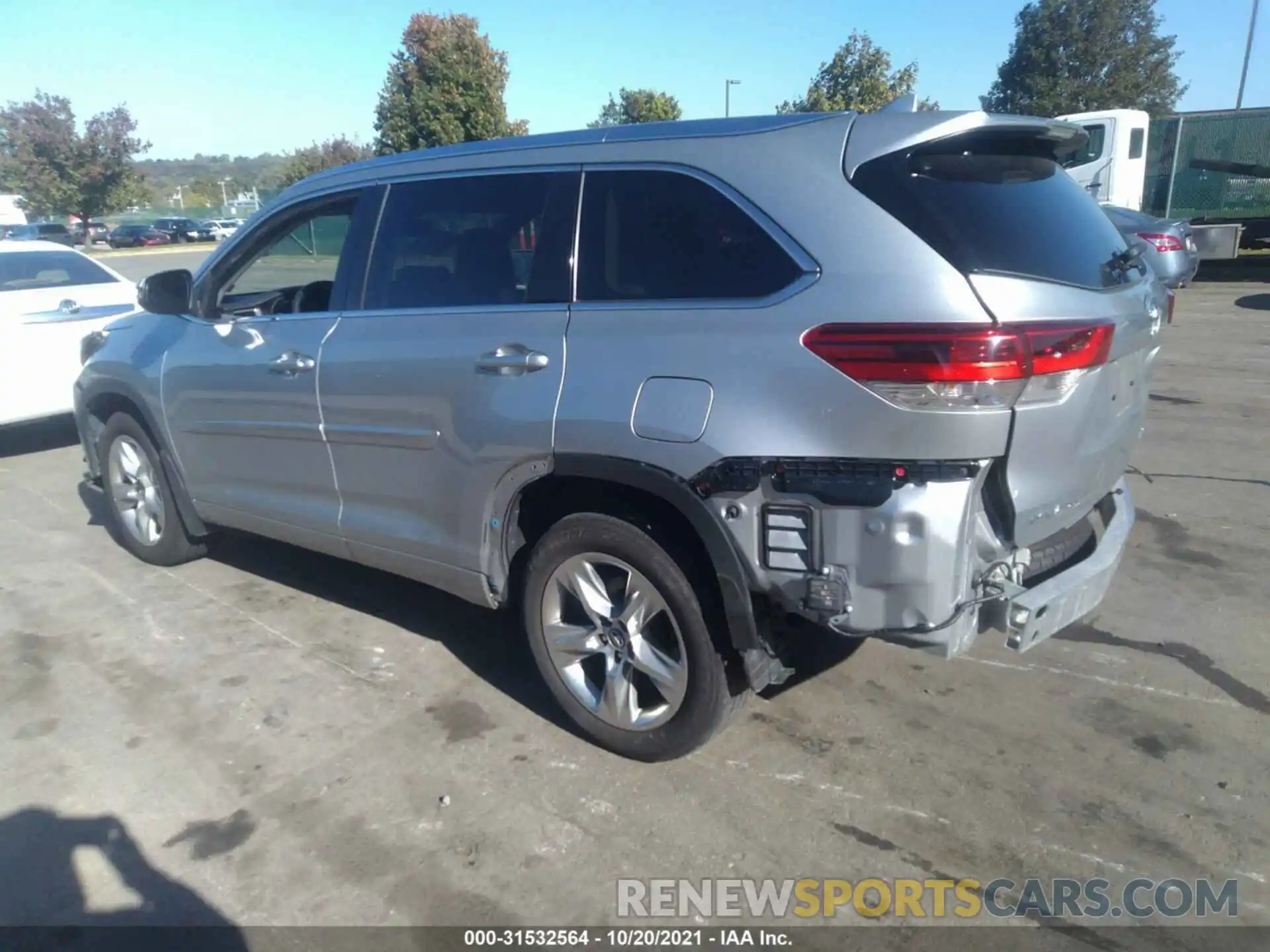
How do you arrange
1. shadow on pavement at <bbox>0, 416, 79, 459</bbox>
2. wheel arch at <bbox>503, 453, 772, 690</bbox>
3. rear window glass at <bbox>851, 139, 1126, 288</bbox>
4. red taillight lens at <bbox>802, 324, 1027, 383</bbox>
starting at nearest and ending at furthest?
1. red taillight lens at <bbox>802, 324, 1027, 383</bbox>
2. rear window glass at <bbox>851, 139, 1126, 288</bbox>
3. wheel arch at <bbox>503, 453, 772, 690</bbox>
4. shadow on pavement at <bbox>0, 416, 79, 459</bbox>

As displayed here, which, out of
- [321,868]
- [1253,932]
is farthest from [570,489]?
[1253,932]

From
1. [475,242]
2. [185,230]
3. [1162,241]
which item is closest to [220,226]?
[185,230]

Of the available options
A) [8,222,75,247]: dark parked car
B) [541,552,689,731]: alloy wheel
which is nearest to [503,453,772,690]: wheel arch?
[541,552,689,731]: alloy wheel

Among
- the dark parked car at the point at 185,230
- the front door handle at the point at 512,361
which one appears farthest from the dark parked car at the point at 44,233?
the front door handle at the point at 512,361

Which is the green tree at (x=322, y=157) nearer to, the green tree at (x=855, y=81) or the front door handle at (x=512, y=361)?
the green tree at (x=855, y=81)

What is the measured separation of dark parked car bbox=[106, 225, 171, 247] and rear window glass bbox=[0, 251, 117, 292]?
160ft

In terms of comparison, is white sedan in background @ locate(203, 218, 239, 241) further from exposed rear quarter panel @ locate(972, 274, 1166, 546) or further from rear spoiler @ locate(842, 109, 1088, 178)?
exposed rear quarter panel @ locate(972, 274, 1166, 546)

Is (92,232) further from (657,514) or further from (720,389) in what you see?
(720,389)

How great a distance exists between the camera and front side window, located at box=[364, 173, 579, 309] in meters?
3.31

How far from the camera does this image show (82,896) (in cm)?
277

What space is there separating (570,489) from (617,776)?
0.96 metres

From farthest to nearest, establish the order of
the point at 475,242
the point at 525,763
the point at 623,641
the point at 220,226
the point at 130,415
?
the point at 220,226 < the point at 130,415 < the point at 475,242 < the point at 525,763 < the point at 623,641

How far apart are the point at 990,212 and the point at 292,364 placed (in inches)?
106

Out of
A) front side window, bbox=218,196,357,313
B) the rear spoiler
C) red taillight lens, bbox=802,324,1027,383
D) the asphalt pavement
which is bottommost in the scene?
the asphalt pavement
